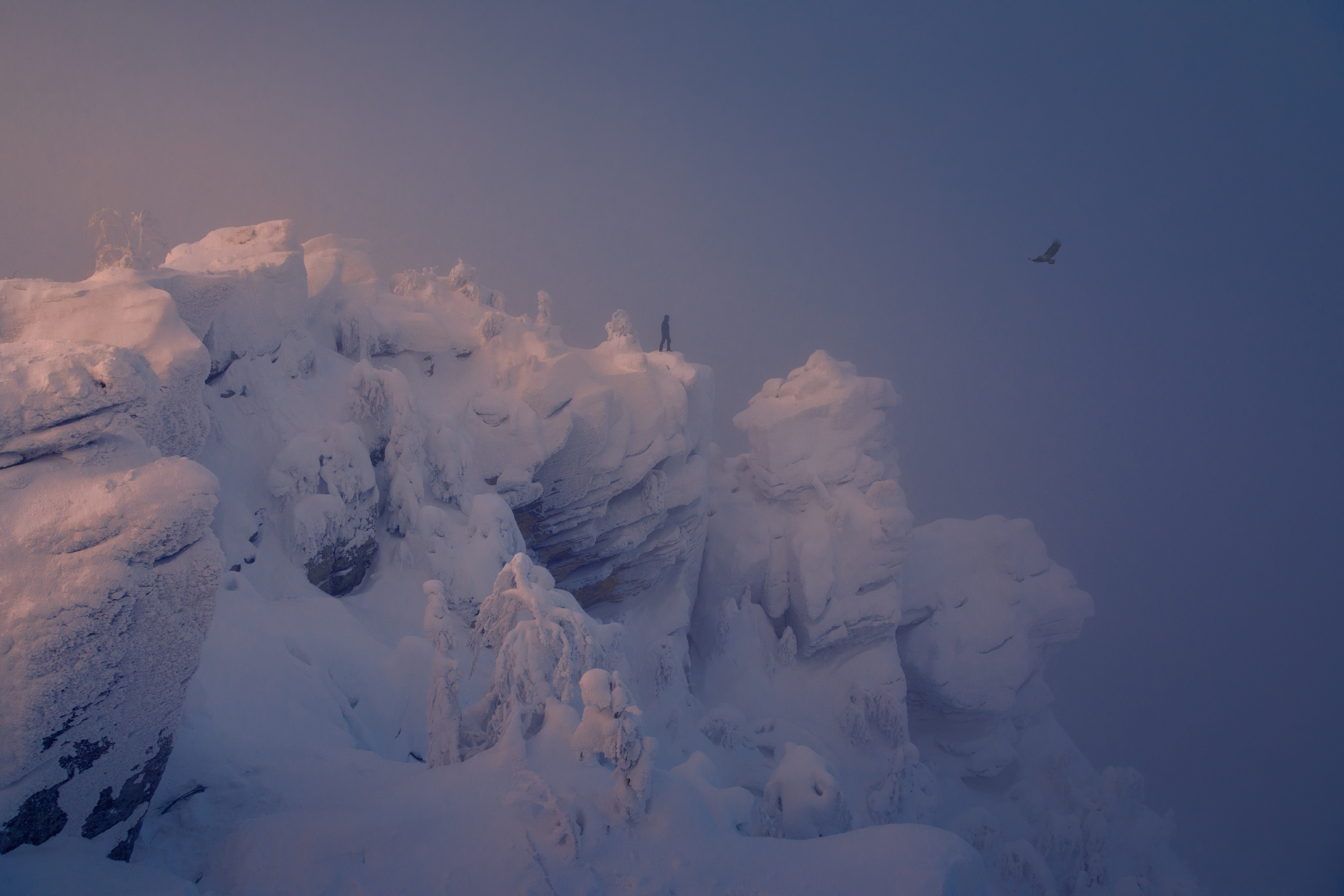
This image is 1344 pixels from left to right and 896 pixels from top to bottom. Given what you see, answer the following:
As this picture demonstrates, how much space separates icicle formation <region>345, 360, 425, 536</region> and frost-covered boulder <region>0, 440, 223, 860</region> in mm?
7293

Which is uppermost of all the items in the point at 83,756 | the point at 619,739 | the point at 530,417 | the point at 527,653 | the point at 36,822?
the point at 83,756

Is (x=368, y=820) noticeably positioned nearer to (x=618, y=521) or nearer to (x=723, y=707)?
(x=618, y=521)

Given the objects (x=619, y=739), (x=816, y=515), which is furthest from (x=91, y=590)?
(x=816, y=515)

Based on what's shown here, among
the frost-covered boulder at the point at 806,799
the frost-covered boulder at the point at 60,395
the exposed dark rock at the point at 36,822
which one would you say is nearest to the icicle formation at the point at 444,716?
the exposed dark rock at the point at 36,822

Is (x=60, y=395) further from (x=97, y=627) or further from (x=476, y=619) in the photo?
(x=476, y=619)

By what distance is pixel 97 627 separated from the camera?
173 inches

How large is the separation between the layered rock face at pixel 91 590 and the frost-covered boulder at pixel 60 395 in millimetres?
10

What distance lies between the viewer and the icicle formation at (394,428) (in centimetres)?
1234

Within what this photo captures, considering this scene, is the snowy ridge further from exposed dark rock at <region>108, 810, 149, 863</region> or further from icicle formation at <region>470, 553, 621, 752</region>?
exposed dark rock at <region>108, 810, 149, 863</region>

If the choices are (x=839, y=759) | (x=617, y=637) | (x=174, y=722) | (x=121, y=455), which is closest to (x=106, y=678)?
(x=174, y=722)

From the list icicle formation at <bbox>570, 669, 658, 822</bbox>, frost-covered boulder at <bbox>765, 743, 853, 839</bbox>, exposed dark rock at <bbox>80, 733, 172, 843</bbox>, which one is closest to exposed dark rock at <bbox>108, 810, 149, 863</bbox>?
exposed dark rock at <bbox>80, 733, 172, 843</bbox>

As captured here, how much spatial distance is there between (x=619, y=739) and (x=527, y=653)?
5.32ft

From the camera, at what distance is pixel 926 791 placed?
17375 millimetres

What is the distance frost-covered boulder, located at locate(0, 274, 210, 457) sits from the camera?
7898 millimetres
